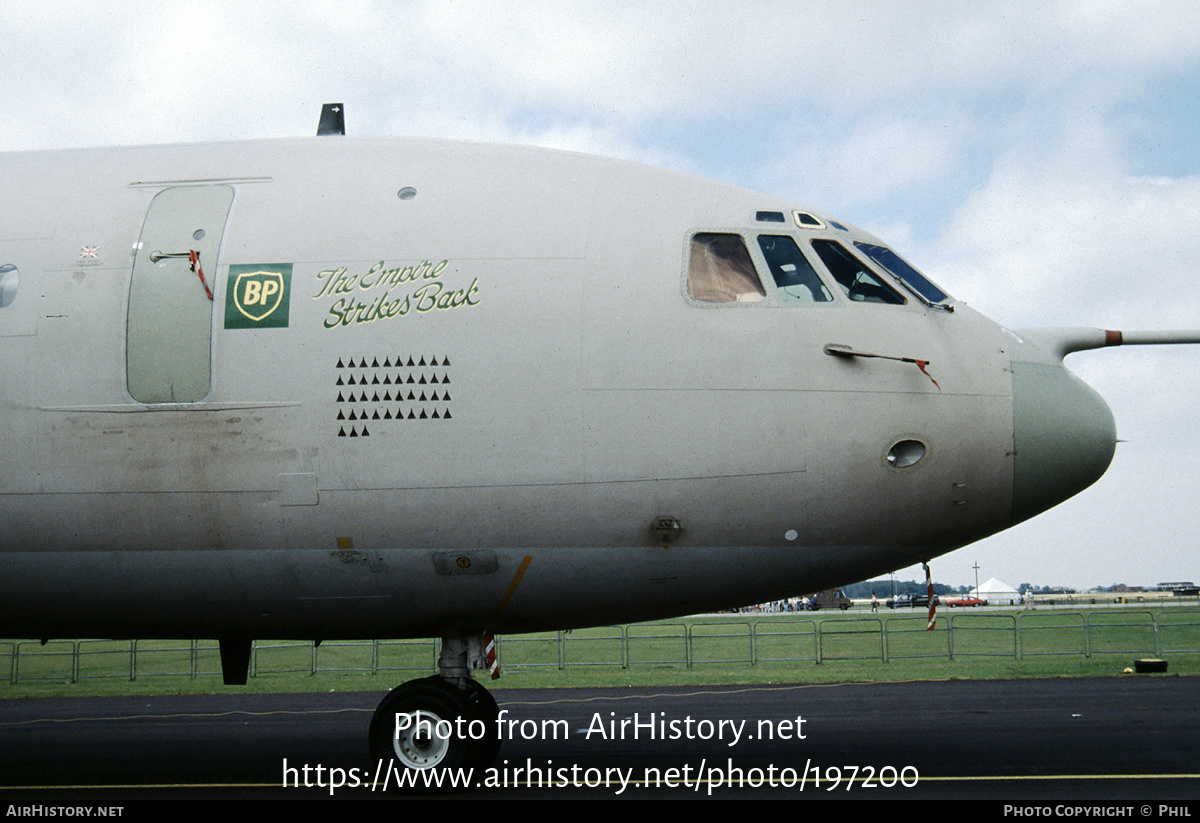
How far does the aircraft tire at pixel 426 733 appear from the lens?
27.9 feet

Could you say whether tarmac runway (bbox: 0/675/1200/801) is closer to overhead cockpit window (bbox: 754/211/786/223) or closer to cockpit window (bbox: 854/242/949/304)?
cockpit window (bbox: 854/242/949/304)

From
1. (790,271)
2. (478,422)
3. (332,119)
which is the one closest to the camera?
(478,422)

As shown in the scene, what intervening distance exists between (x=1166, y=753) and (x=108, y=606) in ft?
32.5

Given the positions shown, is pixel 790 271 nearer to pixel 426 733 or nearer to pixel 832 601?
pixel 426 733

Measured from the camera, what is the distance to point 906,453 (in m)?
8.12

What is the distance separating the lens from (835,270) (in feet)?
28.0

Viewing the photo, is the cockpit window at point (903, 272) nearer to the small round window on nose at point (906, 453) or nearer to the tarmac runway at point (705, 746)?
the small round window on nose at point (906, 453)

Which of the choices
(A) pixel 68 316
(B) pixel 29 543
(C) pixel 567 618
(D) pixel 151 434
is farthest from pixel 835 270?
(B) pixel 29 543

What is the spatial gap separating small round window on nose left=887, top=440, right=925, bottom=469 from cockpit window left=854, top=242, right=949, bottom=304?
1311mm

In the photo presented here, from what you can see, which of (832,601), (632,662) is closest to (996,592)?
(832,601)

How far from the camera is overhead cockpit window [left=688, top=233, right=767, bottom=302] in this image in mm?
8312

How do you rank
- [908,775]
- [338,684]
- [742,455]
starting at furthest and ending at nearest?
[338,684]
[908,775]
[742,455]

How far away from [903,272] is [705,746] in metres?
5.83

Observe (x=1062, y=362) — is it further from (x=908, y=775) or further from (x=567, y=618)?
(x=567, y=618)
